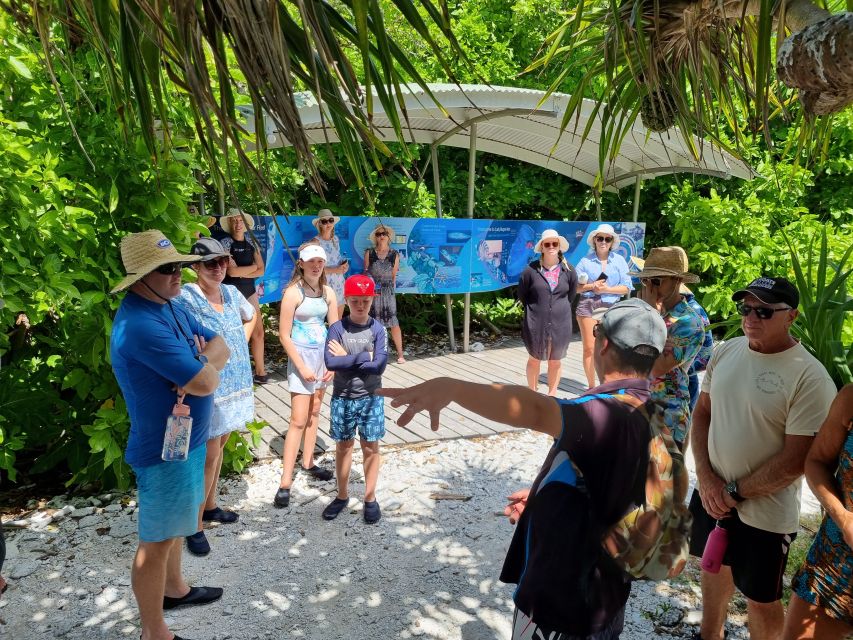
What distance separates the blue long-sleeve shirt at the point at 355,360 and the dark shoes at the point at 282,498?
34.8 inches

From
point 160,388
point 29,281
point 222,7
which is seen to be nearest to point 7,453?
point 29,281

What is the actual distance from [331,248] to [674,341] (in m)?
4.99

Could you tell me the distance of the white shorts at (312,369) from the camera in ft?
15.3

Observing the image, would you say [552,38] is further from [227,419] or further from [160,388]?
[227,419]

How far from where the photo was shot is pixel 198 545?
386cm

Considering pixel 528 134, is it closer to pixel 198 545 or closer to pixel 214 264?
pixel 214 264

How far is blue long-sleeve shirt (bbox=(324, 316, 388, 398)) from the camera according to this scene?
4184mm

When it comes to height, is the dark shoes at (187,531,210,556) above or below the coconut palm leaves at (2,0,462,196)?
below

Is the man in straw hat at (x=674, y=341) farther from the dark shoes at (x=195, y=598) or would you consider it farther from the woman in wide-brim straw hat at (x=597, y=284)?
the woman in wide-brim straw hat at (x=597, y=284)

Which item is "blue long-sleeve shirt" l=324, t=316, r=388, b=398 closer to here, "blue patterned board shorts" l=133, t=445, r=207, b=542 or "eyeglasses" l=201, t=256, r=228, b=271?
"eyeglasses" l=201, t=256, r=228, b=271

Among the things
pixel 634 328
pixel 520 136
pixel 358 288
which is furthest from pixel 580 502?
pixel 520 136

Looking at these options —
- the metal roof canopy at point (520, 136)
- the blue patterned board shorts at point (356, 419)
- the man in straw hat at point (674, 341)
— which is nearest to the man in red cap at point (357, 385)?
the blue patterned board shorts at point (356, 419)

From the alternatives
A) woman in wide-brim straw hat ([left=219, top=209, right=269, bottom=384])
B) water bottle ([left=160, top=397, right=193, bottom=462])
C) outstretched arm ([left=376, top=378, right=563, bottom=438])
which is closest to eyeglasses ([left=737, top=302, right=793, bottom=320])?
outstretched arm ([left=376, top=378, right=563, bottom=438])

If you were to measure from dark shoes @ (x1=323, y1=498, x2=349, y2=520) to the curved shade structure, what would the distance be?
129 inches
